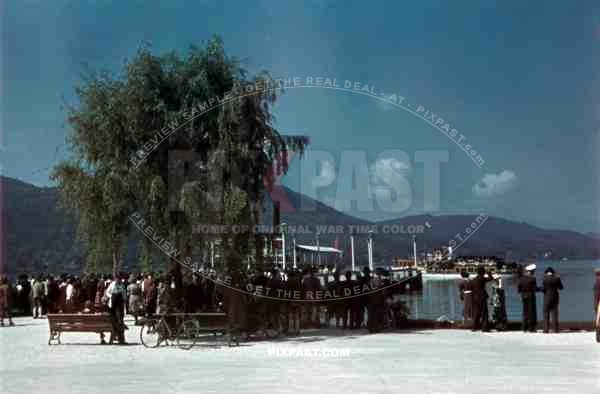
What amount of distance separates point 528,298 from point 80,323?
423 inches

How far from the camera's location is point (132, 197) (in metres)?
18.5

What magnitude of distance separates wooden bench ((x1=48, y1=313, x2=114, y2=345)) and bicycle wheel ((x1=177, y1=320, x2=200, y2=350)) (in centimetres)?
168

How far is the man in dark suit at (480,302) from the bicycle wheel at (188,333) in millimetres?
6959

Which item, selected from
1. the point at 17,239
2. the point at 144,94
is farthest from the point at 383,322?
the point at 17,239

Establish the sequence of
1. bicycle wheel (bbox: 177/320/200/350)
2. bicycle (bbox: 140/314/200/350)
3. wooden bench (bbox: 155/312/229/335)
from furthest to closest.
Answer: wooden bench (bbox: 155/312/229/335) < bicycle (bbox: 140/314/200/350) < bicycle wheel (bbox: 177/320/200/350)

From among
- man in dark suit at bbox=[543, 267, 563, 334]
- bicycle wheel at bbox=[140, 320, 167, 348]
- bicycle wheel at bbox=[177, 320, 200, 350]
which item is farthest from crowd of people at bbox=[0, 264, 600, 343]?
bicycle wheel at bbox=[177, 320, 200, 350]

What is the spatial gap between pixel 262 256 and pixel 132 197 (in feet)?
11.8

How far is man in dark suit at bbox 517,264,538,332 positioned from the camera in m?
18.1

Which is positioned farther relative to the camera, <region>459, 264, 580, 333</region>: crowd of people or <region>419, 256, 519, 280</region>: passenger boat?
<region>419, 256, 519, 280</region>: passenger boat

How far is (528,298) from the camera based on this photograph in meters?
18.1

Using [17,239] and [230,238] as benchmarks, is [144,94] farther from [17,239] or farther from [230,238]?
[17,239]

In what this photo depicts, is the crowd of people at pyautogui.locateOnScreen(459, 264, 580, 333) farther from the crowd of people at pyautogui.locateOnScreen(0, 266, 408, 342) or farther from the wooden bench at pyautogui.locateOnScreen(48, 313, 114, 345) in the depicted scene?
the wooden bench at pyautogui.locateOnScreen(48, 313, 114, 345)

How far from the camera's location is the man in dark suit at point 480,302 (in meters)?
18.3

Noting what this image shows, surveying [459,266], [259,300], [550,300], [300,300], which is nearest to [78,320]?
A: [259,300]
